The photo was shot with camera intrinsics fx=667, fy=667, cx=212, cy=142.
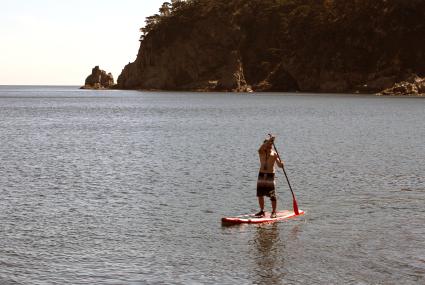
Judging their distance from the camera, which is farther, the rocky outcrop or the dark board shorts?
the rocky outcrop

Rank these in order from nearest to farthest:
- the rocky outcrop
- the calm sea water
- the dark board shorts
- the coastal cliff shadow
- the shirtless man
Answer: the coastal cliff shadow
the calm sea water
the shirtless man
the dark board shorts
the rocky outcrop

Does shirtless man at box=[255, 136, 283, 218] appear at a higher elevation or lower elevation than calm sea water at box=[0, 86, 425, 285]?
higher

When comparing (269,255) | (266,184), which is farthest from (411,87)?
(269,255)

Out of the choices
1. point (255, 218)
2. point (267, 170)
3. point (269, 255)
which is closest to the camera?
point (269, 255)

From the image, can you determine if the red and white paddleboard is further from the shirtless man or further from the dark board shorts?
the dark board shorts

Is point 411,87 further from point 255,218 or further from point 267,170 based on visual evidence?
point 255,218

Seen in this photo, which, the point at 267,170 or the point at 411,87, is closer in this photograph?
the point at 267,170

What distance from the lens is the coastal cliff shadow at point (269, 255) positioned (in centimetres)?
1566

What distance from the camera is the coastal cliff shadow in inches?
617

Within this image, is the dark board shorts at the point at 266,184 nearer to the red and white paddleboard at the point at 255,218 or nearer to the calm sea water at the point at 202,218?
the red and white paddleboard at the point at 255,218

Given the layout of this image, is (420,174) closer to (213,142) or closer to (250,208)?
(250,208)

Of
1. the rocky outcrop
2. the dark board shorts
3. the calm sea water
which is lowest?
the calm sea water

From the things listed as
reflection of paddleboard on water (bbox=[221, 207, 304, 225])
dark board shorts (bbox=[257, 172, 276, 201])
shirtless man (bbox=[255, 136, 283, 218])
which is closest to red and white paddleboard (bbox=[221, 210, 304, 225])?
reflection of paddleboard on water (bbox=[221, 207, 304, 225])

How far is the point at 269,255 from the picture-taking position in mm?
17578
